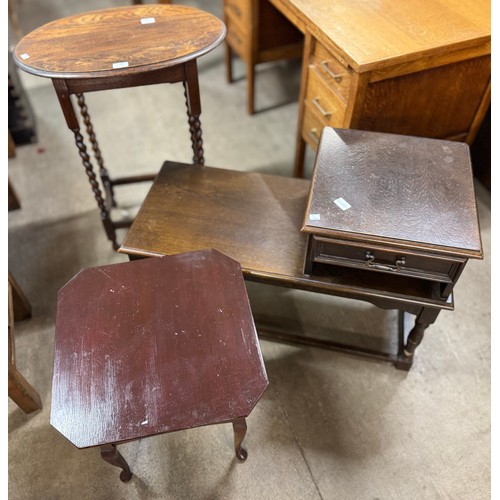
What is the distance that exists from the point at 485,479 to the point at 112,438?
46.3 inches

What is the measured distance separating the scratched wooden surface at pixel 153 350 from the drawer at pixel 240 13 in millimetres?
1463

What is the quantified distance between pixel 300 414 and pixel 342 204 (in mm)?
764

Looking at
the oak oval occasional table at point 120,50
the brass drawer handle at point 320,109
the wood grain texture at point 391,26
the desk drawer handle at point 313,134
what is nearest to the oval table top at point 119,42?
the oak oval occasional table at point 120,50

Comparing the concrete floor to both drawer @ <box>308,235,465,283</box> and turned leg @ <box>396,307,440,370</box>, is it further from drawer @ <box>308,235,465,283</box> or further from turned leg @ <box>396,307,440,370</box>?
drawer @ <box>308,235,465,283</box>

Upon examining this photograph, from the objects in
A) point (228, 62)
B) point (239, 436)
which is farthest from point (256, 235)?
point (228, 62)

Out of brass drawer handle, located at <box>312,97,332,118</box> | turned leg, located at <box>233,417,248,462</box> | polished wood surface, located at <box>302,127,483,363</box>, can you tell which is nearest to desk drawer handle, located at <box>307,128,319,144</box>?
brass drawer handle, located at <box>312,97,332,118</box>

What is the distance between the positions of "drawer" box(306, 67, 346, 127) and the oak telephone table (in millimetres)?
268

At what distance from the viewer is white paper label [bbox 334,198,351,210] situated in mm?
1295

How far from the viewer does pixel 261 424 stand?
1.58 m

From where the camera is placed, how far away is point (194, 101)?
1.63 m

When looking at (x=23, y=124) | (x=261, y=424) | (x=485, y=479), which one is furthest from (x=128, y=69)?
(x=485, y=479)

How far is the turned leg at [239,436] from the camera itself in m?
1.20
